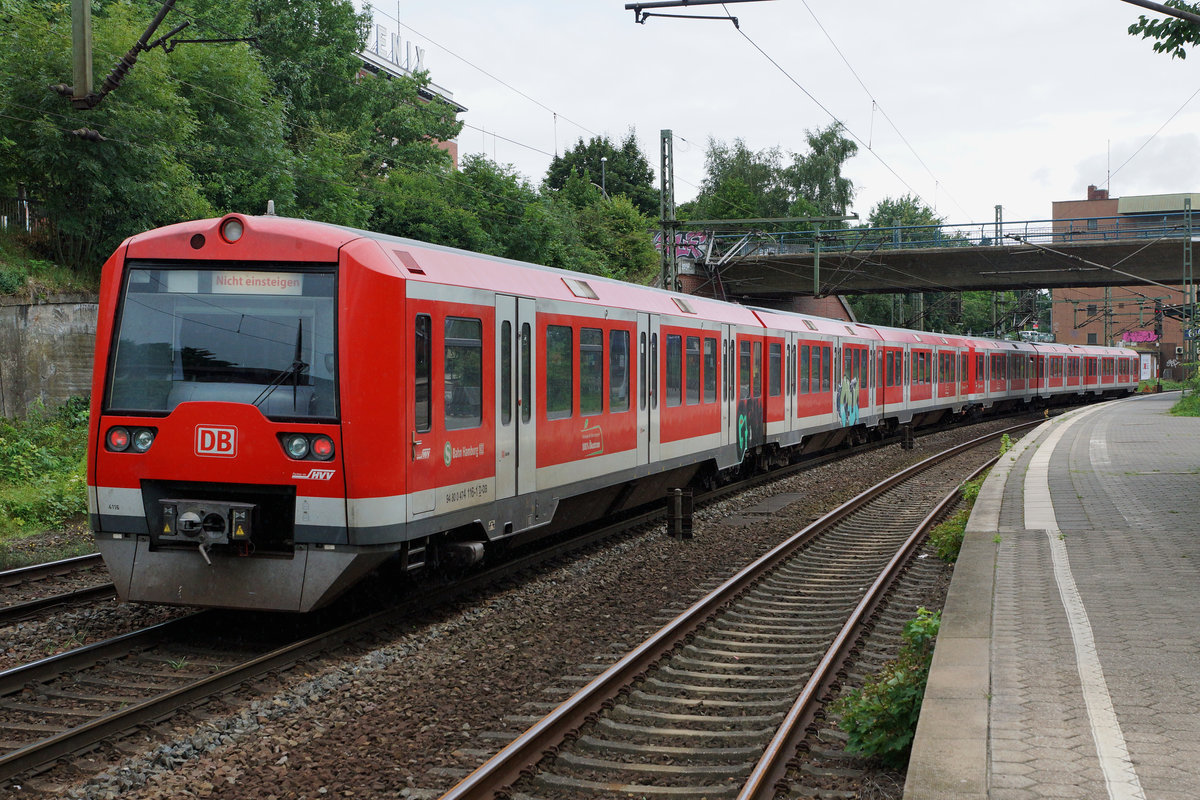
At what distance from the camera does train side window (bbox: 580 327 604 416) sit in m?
11.5

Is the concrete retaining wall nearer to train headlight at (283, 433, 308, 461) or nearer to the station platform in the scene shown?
train headlight at (283, 433, 308, 461)

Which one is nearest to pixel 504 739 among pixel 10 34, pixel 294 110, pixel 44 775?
pixel 44 775

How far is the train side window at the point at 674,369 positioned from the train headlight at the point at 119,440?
753 centimetres

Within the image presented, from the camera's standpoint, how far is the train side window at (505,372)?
31.7ft

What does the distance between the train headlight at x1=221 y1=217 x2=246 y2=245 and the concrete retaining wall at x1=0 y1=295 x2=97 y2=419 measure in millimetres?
11895

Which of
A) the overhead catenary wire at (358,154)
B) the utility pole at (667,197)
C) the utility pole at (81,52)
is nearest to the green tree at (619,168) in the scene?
the overhead catenary wire at (358,154)

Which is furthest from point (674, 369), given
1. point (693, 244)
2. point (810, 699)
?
point (693, 244)

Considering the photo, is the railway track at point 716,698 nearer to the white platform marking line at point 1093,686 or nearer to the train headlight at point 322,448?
the white platform marking line at point 1093,686

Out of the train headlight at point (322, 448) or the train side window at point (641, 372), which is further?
the train side window at point (641, 372)

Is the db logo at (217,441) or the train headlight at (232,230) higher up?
the train headlight at (232,230)

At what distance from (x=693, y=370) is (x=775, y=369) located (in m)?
4.85

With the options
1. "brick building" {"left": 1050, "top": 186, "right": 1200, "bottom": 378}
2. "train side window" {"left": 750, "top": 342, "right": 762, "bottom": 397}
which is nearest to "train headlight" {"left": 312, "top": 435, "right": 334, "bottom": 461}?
"train side window" {"left": 750, "top": 342, "right": 762, "bottom": 397}

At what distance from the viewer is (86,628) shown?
830cm

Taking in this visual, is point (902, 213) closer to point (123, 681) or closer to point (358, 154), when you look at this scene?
point (358, 154)
